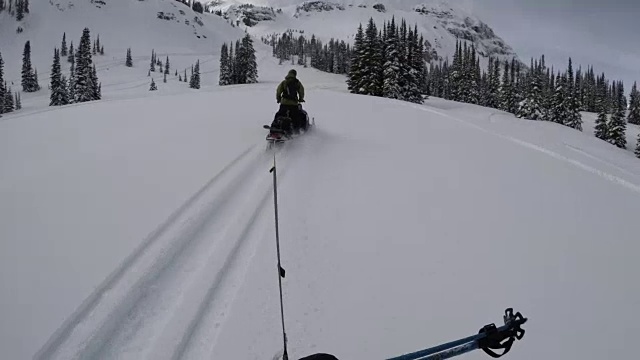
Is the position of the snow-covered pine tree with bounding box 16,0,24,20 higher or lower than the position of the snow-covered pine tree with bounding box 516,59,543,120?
higher

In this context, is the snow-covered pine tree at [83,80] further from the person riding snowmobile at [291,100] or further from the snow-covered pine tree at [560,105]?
the snow-covered pine tree at [560,105]

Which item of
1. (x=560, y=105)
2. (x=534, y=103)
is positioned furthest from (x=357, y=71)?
(x=560, y=105)

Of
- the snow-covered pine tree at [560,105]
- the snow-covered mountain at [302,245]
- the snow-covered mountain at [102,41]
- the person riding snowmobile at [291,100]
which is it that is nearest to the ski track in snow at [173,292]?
the snow-covered mountain at [302,245]

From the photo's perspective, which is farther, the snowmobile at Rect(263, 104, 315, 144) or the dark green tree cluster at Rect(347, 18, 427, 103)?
the dark green tree cluster at Rect(347, 18, 427, 103)

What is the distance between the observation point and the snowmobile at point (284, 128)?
35.9 feet

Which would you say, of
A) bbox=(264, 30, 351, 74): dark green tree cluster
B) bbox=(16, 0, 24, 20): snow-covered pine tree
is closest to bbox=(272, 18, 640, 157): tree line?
bbox=(264, 30, 351, 74): dark green tree cluster

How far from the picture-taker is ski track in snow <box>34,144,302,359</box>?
3.86 meters

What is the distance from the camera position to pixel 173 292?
186 inches

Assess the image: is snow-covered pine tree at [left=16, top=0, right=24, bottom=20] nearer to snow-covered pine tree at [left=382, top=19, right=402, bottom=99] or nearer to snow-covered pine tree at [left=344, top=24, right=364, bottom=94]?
snow-covered pine tree at [left=344, top=24, right=364, bottom=94]

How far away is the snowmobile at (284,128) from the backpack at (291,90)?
1.41 ft

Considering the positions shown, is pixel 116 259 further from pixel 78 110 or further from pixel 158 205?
pixel 78 110

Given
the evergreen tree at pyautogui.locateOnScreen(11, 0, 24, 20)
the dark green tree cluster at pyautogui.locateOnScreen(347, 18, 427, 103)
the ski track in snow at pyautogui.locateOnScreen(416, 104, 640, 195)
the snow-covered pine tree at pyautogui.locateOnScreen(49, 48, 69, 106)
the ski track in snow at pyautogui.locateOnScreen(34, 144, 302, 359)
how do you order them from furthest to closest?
the evergreen tree at pyautogui.locateOnScreen(11, 0, 24, 20)
the snow-covered pine tree at pyautogui.locateOnScreen(49, 48, 69, 106)
the dark green tree cluster at pyautogui.locateOnScreen(347, 18, 427, 103)
the ski track in snow at pyautogui.locateOnScreen(416, 104, 640, 195)
the ski track in snow at pyautogui.locateOnScreen(34, 144, 302, 359)

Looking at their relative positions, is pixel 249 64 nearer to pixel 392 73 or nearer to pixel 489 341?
pixel 392 73

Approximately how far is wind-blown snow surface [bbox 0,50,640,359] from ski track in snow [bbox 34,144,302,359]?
0.07 feet
